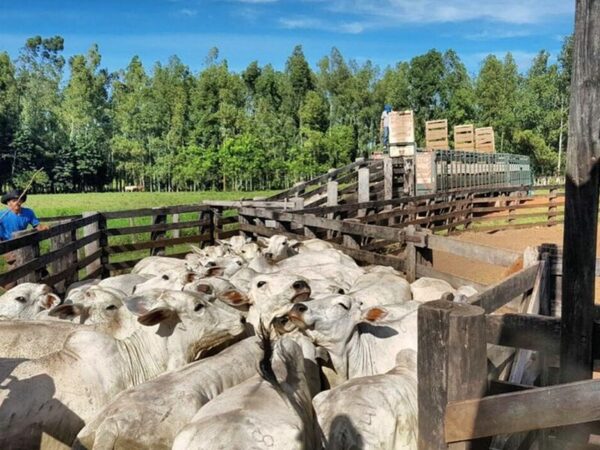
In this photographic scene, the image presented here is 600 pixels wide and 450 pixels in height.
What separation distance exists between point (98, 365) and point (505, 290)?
9.30ft

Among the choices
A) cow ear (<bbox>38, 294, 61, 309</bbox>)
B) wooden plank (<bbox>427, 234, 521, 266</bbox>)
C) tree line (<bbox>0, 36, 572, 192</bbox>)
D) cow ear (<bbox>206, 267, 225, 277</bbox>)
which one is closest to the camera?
wooden plank (<bbox>427, 234, 521, 266</bbox>)

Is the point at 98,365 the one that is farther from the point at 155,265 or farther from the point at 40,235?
the point at 155,265

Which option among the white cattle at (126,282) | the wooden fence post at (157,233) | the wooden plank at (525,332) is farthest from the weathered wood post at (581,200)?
the wooden fence post at (157,233)

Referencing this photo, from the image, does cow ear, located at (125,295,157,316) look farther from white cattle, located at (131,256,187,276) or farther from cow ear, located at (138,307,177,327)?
white cattle, located at (131,256,187,276)

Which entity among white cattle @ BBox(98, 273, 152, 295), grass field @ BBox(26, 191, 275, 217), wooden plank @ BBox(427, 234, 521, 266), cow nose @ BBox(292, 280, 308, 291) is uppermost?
wooden plank @ BBox(427, 234, 521, 266)

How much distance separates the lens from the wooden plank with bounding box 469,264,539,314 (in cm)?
325

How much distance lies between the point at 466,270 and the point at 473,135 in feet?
65.6

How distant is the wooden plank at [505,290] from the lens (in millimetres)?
3252

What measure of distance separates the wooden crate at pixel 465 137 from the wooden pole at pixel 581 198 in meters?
29.6

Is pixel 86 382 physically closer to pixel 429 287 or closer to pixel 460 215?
pixel 429 287

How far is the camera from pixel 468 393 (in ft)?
7.48

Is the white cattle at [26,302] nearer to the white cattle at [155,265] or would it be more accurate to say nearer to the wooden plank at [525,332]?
the white cattle at [155,265]

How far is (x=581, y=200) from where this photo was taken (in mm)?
2438

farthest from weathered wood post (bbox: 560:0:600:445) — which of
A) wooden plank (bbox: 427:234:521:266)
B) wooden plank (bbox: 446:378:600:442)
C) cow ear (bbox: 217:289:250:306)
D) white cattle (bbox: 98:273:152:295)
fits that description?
white cattle (bbox: 98:273:152:295)
